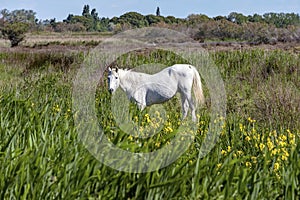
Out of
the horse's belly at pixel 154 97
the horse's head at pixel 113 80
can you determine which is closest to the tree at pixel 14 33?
the horse's belly at pixel 154 97

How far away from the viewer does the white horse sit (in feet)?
27.1

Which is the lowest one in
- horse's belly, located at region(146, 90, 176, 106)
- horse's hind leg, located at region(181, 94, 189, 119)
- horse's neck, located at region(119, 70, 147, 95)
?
horse's hind leg, located at region(181, 94, 189, 119)

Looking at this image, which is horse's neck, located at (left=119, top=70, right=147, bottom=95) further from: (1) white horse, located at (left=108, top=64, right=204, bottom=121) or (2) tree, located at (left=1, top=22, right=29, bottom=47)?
(2) tree, located at (left=1, top=22, right=29, bottom=47)

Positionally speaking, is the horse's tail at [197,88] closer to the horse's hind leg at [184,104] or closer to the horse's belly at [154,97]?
the horse's hind leg at [184,104]

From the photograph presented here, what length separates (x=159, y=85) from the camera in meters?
8.67

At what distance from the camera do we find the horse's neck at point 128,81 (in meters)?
8.30

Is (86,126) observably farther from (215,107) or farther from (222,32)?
(222,32)

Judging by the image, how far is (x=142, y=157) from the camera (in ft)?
9.61

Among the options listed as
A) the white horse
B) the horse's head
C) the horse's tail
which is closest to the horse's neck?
the white horse

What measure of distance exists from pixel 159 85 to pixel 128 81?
578 mm

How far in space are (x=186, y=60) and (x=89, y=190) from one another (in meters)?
11.6

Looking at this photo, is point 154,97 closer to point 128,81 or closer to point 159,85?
point 159,85

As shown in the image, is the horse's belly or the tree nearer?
the horse's belly

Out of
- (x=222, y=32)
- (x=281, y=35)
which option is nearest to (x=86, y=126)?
(x=281, y=35)
